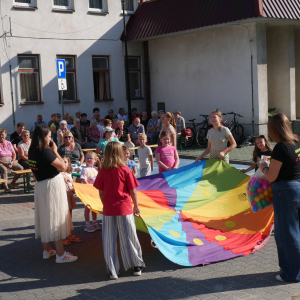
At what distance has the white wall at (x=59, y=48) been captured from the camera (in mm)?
17609

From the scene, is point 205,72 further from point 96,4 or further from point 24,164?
point 24,164

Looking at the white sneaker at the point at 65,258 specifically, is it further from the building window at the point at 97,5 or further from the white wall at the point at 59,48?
the building window at the point at 97,5

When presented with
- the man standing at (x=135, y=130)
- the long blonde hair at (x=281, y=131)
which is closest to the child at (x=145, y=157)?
the long blonde hair at (x=281, y=131)

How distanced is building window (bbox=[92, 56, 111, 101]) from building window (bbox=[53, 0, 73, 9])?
8.24 feet

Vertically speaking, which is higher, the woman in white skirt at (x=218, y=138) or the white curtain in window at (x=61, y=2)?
the white curtain in window at (x=61, y=2)

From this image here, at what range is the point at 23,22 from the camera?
1781 cm

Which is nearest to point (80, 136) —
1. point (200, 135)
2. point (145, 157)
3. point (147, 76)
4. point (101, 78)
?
point (200, 135)

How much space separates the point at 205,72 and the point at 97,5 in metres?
5.88

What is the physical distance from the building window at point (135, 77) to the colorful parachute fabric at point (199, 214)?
45.9ft

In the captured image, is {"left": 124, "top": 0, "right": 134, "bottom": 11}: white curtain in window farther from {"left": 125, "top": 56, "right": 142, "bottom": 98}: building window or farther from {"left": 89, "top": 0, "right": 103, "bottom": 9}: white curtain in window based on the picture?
{"left": 125, "top": 56, "right": 142, "bottom": 98}: building window

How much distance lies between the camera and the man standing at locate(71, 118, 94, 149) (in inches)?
607

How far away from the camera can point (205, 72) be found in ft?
63.3

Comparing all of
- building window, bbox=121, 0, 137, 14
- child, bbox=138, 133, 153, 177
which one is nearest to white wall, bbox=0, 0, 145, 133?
building window, bbox=121, 0, 137, 14

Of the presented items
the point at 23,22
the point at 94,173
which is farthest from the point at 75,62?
the point at 94,173
